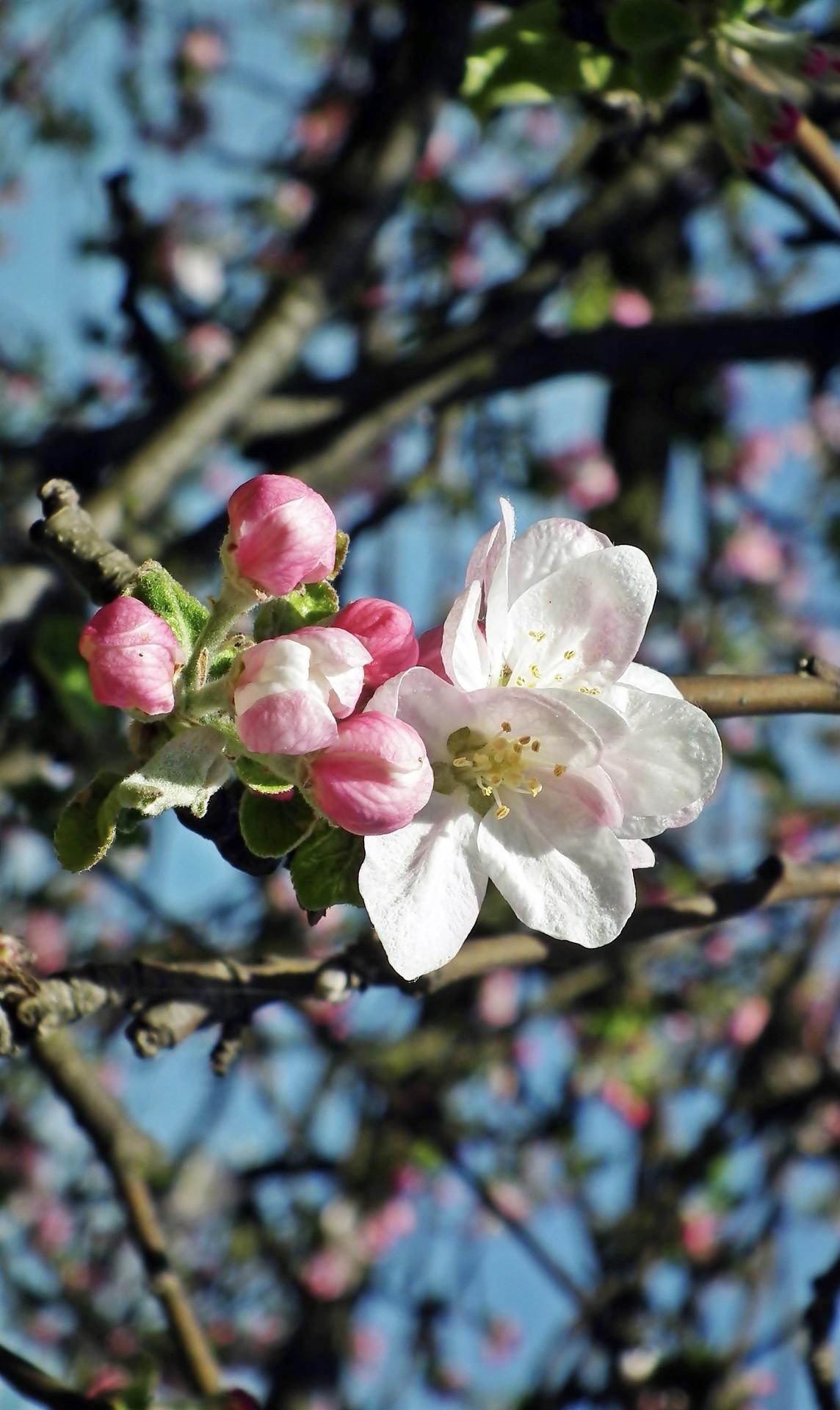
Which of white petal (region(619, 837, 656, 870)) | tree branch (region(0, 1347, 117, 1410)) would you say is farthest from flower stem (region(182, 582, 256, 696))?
tree branch (region(0, 1347, 117, 1410))

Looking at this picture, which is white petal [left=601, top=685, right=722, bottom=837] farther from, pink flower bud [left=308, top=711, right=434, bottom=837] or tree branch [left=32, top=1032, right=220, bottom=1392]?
tree branch [left=32, top=1032, right=220, bottom=1392]

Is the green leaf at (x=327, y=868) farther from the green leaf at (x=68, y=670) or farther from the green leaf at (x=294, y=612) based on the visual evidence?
the green leaf at (x=68, y=670)

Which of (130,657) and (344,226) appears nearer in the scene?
(130,657)

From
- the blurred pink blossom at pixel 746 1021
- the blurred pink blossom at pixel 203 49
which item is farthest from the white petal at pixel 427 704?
the blurred pink blossom at pixel 203 49

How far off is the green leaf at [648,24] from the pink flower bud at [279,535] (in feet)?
3.24

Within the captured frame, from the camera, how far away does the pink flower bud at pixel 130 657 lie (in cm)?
94

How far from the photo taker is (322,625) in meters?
1.04

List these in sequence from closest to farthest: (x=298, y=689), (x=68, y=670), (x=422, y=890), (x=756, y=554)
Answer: (x=298, y=689)
(x=422, y=890)
(x=68, y=670)
(x=756, y=554)

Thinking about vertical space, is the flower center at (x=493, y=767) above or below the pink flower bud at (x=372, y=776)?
below

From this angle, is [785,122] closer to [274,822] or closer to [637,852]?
[637,852]

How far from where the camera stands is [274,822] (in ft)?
3.33

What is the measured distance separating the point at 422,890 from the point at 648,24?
48.7 inches

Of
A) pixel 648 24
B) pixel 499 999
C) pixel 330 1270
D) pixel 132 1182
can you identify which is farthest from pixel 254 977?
pixel 499 999

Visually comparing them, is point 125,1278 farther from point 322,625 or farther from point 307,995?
point 322,625
